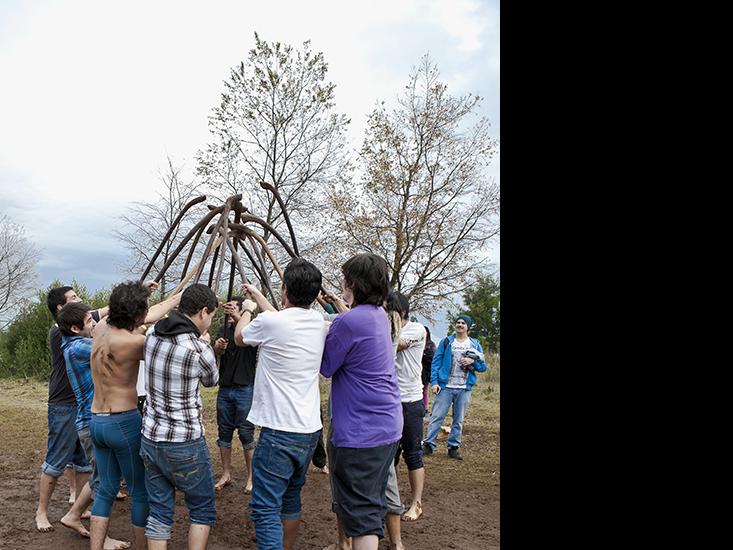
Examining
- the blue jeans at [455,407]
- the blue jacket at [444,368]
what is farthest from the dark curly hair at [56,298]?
the blue jeans at [455,407]

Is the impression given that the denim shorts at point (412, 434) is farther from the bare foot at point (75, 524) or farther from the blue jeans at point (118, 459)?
the bare foot at point (75, 524)

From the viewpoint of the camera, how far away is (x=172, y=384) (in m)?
3.56

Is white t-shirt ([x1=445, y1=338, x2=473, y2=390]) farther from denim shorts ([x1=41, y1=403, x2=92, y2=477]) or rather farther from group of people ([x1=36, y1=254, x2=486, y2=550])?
denim shorts ([x1=41, y1=403, x2=92, y2=477])

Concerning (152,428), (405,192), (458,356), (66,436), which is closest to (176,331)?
(152,428)

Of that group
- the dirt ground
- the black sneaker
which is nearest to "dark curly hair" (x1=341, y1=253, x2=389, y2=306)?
the dirt ground

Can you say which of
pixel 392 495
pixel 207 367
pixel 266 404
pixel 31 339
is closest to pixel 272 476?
pixel 266 404

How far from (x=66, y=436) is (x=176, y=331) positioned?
78.4 inches

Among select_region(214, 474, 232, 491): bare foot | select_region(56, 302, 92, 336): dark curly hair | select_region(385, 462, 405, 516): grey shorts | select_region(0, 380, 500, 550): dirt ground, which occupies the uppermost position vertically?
select_region(56, 302, 92, 336): dark curly hair

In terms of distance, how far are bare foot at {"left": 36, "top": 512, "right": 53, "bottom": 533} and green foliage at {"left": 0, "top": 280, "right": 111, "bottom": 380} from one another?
14.1 m

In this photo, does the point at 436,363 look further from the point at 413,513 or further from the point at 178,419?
the point at 178,419

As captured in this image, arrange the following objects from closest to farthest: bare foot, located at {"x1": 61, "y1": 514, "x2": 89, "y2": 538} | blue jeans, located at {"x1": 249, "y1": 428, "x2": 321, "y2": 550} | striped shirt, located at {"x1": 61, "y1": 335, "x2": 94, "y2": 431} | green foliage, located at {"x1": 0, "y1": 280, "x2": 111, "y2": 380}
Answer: blue jeans, located at {"x1": 249, "y1": 428, "x2": 321, "y2": 550} < striped shirt, located at {"x1": 61, "y1": 335, "x2": 94, "y2": 431} < bare foot, located at {"x1": 61, "y1": 514, "x2": 89, "y2": 538} < green foliage, located at {"x1": 0, "y1": 280, "x2": 111, "y2": 380}

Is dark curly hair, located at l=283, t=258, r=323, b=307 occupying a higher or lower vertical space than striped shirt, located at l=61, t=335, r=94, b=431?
higher

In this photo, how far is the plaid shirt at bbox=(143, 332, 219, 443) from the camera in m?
3.55
